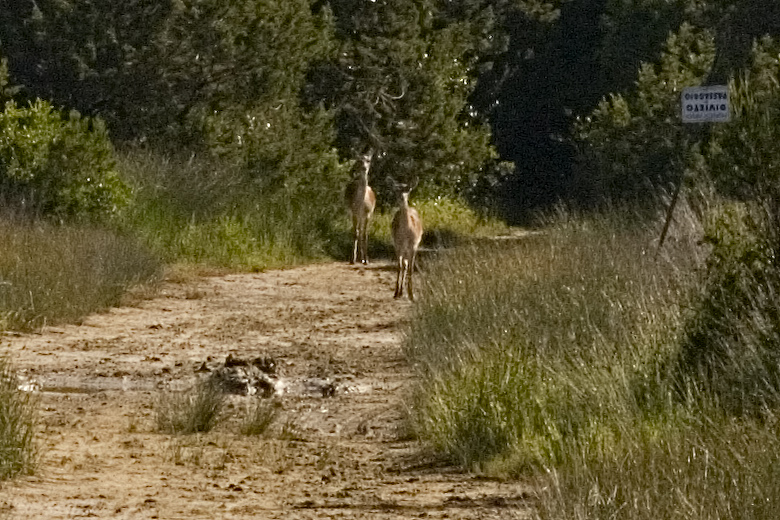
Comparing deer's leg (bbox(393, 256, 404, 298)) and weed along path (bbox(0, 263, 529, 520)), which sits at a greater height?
weed along path (bbox(0, 263, 529, 520))

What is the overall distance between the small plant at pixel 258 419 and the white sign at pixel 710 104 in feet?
19.2

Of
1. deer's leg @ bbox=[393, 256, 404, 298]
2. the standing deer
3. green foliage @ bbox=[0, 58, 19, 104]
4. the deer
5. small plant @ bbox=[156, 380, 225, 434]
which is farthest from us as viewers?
the standing deer

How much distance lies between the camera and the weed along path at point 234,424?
31.2ft

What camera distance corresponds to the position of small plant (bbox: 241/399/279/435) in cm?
1210

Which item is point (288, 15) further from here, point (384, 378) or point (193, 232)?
point (384, 378)

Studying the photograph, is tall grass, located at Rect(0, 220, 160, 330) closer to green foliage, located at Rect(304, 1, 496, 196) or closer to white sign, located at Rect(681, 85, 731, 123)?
white sign, located at Rect(681, 85, 731, 123)

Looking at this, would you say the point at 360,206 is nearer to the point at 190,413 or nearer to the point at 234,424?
the point at 234,424

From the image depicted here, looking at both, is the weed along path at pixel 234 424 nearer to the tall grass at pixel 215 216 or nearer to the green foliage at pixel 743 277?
the green foliage at pixel 743 277

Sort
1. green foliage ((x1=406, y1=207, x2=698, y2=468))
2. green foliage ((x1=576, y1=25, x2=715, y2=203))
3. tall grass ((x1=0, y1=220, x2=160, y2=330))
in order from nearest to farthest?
green foliage ((x1=406, y1=207, x2=698, y2=468)) → tall grass ((x1=0, y1=220, x2=160, y2=330)) → green foliage ((x1=576, y1=25, x2=715, y2=203))

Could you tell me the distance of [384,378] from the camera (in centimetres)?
1537

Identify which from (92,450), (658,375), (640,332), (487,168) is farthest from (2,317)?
(487,168)

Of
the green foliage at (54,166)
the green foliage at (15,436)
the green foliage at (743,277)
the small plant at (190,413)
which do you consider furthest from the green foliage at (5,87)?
the green foliage at (15,436)

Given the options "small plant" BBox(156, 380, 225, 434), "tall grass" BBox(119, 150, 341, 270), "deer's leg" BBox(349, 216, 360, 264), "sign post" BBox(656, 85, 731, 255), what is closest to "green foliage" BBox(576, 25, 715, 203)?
"deer's leg" BBox(349, 216, 360, 264)

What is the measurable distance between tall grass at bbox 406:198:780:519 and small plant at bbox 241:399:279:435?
0.98 metres
